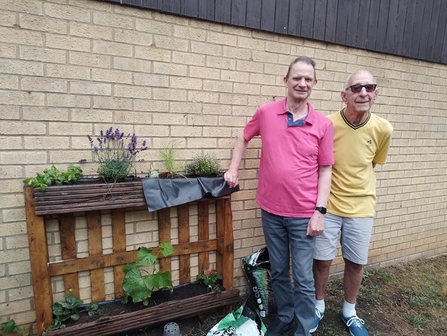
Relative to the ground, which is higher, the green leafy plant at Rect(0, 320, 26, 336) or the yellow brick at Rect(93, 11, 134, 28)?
the yellow brick at Rect(93, 11, 134, 28)

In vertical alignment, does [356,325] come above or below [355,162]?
below

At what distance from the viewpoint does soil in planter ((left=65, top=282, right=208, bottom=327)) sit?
2.25m

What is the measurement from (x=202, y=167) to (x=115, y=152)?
700 mm

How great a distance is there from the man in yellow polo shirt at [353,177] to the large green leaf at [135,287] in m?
1.43

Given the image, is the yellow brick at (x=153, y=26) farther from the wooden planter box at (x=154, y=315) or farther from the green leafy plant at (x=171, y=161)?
the wooden planter box at (x=154, y=315)

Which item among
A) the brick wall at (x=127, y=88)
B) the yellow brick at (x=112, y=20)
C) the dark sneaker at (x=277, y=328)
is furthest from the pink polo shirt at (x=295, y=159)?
the yellow brick at (x=112, y=20)

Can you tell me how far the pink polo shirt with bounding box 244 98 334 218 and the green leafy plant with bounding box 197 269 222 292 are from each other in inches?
38.0

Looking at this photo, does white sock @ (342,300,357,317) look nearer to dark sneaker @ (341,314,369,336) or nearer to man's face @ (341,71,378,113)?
dark sneaker @ (341,314,369,336)

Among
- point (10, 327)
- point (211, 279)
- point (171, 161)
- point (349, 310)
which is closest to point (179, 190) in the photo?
point (171, 161)

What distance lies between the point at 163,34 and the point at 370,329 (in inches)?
124

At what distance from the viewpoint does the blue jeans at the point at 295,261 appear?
7.13 feet

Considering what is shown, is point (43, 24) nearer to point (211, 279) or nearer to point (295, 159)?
point (295, 159)

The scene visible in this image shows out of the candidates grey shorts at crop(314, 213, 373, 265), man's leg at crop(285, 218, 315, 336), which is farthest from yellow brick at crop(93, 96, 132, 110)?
grey shorts at crop(314, 213, 373, 265)

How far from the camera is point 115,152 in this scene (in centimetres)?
232
